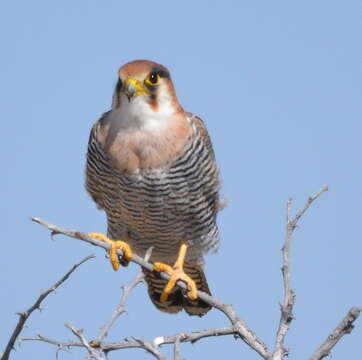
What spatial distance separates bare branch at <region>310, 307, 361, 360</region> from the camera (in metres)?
3.55

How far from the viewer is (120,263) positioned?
5.68m

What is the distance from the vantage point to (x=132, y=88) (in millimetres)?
5281

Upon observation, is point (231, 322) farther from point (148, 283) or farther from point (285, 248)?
point (148, 283)

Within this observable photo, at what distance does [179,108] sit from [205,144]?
34cm

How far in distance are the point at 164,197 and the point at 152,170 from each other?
0.22 m

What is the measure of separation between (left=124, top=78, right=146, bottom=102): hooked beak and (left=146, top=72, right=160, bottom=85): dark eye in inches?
3.2

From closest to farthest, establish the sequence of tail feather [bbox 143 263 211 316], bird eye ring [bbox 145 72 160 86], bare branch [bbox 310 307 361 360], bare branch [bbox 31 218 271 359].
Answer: bare branch [bbox 310 307 361 360]
bare branch [bbox 31 218 271 359]
bird eye ring [bbox 145 72 160 86]
tail feather [bbox 143 263 211 316]

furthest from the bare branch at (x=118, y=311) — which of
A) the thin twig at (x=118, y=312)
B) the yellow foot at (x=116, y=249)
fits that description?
the yellow foot at (x=116, y=249)

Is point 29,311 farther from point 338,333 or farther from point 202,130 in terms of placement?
point 202,130

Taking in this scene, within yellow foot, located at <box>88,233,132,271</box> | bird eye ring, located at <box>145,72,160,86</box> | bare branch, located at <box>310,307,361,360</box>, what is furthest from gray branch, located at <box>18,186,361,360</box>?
bird eye ring, located at <box>145,72,160,86</box>

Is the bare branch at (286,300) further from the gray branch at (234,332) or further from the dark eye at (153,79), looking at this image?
the dark eye at (153,79)

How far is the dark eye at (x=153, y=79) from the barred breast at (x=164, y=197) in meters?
0.51

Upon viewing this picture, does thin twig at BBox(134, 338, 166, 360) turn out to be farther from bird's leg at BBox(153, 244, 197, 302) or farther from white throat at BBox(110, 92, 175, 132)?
white throat at BBox(110, 92, 175, 132)

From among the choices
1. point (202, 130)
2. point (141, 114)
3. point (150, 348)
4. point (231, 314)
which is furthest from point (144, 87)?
point (150, 348)
